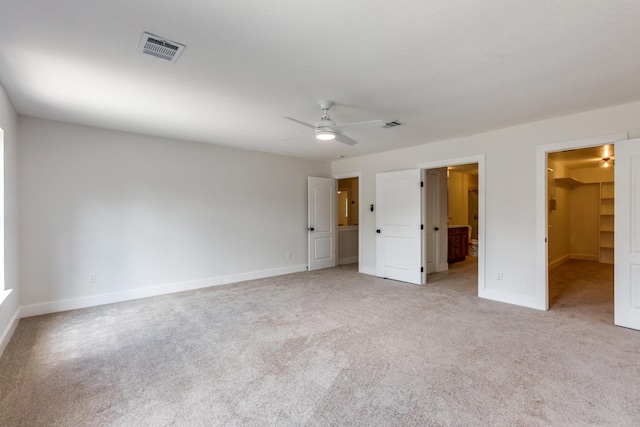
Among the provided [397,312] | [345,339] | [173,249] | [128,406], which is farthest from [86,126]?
[397,312]

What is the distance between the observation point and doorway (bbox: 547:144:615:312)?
5902 mm

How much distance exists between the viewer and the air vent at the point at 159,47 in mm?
2082

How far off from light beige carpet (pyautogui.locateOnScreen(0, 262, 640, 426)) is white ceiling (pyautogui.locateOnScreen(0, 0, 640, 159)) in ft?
8.01

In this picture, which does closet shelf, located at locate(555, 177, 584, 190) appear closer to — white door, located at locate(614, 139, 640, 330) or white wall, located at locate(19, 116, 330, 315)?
white door, located at locate(614, 139, 640, 330)

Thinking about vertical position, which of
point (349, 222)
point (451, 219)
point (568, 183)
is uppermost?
point (568, 183)

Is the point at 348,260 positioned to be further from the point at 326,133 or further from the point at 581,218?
the point at 581,218

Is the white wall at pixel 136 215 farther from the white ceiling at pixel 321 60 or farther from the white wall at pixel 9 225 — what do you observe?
the white ceiling at pixel 321 60

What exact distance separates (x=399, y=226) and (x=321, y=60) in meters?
3.82

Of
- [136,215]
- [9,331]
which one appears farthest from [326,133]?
[9,331]

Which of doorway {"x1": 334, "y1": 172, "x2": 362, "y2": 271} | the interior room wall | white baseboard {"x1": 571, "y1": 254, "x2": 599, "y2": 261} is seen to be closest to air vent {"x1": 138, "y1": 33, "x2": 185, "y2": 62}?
doorway {"x1": 334, "y1": 172, "x2": 362, "y2": 271}

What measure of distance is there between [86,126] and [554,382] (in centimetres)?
584

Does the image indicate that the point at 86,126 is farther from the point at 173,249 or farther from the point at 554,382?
the point at 554,382

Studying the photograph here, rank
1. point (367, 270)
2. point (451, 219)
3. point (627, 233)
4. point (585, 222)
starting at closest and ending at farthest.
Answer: point (627, 233) < point (367, 270) < point (585, 222) < point (451, 219)

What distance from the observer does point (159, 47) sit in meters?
2.18
